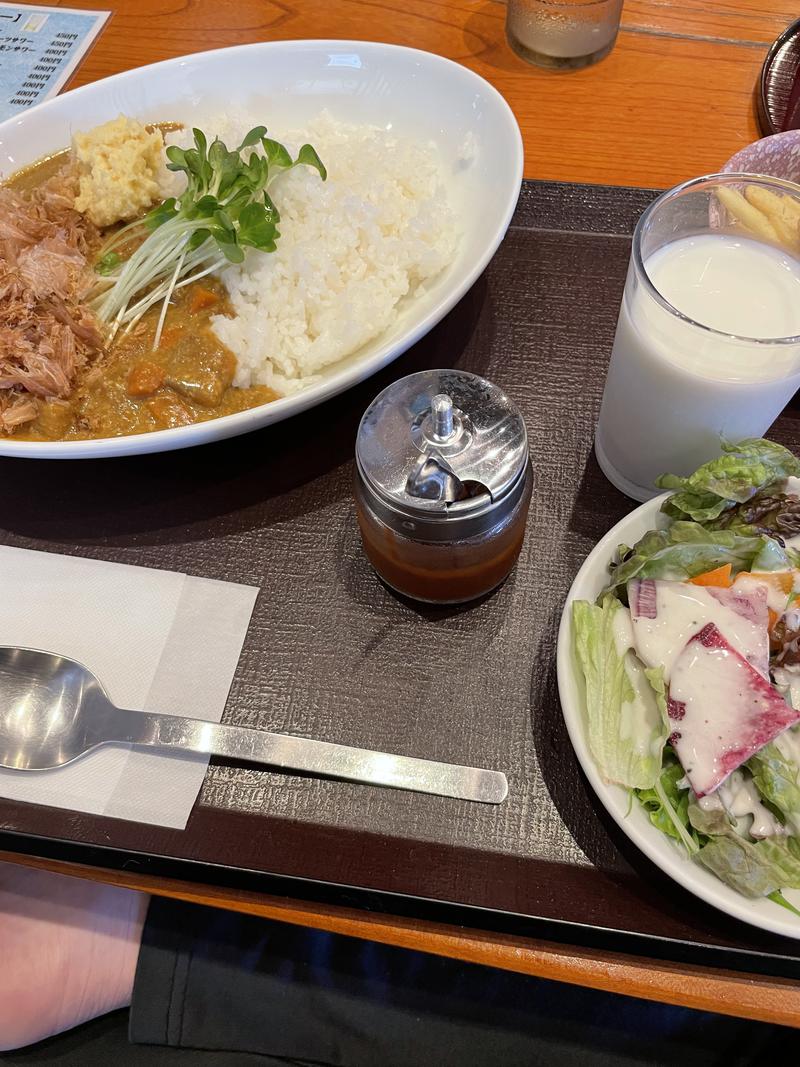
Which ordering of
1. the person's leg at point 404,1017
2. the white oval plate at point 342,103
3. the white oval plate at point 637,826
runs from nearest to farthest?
→ the white oval plate at point 637,826 < the person's leg at point 404,1017 < the white oval plate at point 342,103

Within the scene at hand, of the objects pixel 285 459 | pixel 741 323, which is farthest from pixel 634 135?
pixel 285 459

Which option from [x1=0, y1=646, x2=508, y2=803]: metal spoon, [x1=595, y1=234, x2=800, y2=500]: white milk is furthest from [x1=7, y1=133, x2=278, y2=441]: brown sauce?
[x1=595, y1=234, x2=800, y2=500]: white milk

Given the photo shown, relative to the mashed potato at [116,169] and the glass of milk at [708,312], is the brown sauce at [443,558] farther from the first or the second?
the mashed potato at [116,169]

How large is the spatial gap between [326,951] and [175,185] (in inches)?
64.0

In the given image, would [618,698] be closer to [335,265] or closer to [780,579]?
[780,579]

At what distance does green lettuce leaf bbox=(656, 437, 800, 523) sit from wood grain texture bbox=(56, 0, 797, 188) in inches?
41.5

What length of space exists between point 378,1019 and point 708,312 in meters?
1.31

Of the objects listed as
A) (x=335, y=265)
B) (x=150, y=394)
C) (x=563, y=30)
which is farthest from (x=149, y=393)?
(x=563, y=30)

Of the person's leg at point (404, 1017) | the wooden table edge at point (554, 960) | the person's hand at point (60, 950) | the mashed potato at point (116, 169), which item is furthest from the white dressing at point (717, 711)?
the mashed potato at point (116, 169)

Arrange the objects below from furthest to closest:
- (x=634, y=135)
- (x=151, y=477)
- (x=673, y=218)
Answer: (x=634, y=135) → (x=151, y=477) → (x=673, y=218)

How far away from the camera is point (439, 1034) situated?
128cm

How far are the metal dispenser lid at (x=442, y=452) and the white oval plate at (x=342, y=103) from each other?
0.47m

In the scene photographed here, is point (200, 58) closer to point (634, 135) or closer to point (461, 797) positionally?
point (634, 135)

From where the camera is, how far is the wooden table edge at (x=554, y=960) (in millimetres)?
958
